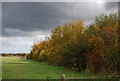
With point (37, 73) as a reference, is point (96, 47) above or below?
above

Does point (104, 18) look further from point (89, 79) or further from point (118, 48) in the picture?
point (89, 79)

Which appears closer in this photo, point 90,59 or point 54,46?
point 90,59

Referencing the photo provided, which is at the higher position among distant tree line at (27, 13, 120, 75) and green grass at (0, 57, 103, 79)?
distant tree line at (27, 13, 120, 75)

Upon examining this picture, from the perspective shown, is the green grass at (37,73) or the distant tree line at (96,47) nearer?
the distant tree line at (96,47)

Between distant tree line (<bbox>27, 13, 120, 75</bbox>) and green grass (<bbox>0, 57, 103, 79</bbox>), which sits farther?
green grass (<bbox>0, 57, 103, 79</bbox>)

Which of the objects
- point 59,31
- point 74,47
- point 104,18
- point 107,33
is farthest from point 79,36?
point 59,31

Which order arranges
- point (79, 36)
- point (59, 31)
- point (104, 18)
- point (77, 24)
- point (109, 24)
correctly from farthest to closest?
point (59, 31) < point (77, 24) < point (79, 36) < point (104, 18) < point (109, 24)

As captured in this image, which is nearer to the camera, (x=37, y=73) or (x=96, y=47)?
(x=96, y=47)

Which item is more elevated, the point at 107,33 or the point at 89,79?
the point at 107,33

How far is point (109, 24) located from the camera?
2141cm

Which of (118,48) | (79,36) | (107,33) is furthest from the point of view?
(79,36)

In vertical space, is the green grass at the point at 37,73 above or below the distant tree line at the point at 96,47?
below

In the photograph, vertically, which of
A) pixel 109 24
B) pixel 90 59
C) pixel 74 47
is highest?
pixel 109 24

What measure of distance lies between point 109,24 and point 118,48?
6694 mm
